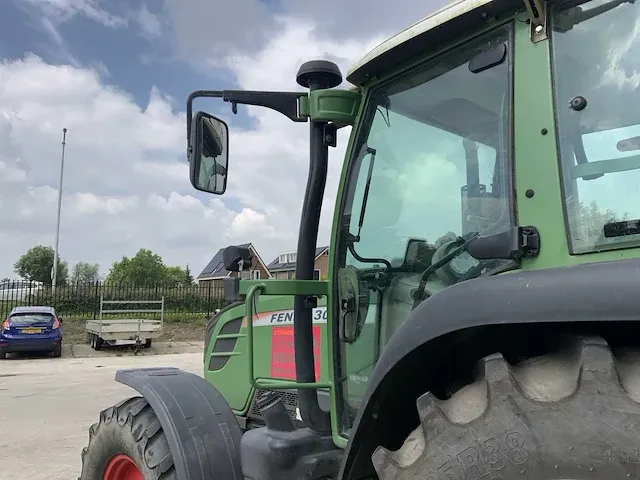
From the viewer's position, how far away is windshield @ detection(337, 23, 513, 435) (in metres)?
1.92

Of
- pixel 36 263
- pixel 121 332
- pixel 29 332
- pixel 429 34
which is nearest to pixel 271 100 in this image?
pixel 429 34

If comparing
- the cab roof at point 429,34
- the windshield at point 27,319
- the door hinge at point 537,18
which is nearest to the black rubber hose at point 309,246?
the cab roof at point 429,34

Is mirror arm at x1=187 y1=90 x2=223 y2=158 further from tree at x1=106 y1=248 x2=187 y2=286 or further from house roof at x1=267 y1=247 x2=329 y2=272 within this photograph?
tree at x1=106 y1=248 x2=187 y2=286

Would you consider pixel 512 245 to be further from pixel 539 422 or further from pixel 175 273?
pixel 175 273

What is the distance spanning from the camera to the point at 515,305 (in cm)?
147

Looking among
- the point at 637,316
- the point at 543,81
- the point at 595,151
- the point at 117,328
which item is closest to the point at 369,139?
the point at 543,81

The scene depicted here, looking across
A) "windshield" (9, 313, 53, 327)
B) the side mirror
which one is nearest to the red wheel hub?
the side mirror

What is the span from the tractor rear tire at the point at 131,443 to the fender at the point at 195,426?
9cm

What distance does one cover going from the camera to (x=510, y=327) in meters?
1.61

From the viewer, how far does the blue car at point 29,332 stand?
1655 centimetres

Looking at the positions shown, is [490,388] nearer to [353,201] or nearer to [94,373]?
[353,201]

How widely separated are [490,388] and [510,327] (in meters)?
0.21

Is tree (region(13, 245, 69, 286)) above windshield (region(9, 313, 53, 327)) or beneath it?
above

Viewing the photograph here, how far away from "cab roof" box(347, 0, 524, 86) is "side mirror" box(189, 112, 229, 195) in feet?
2.16
